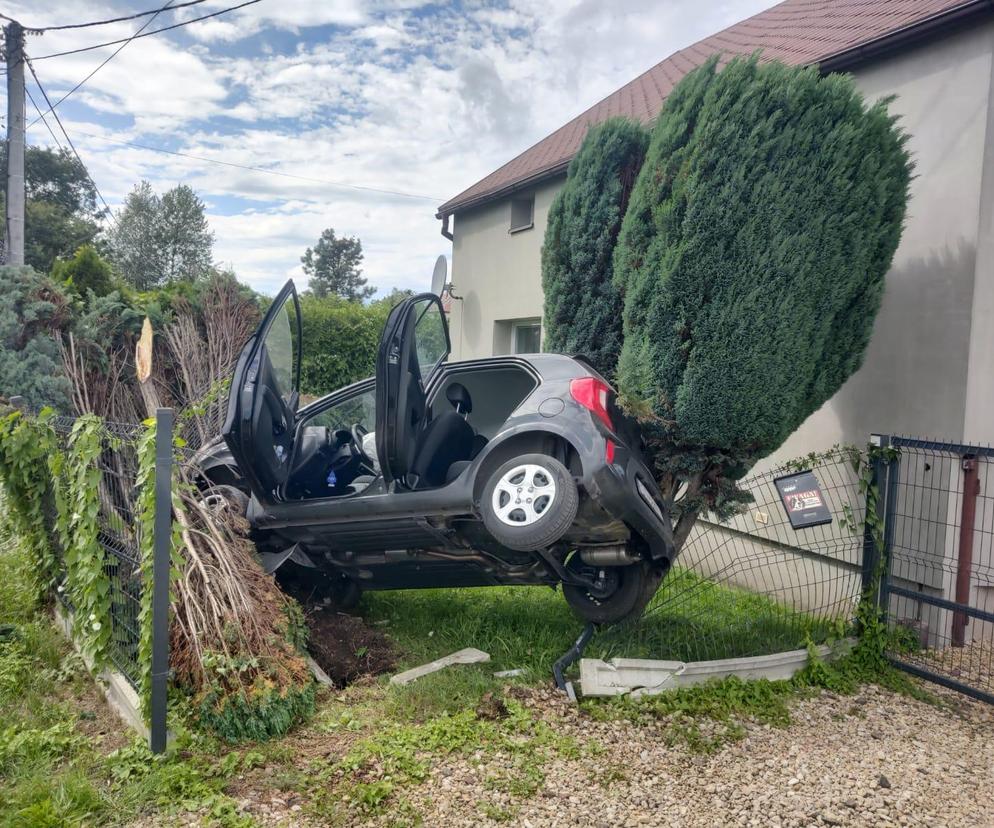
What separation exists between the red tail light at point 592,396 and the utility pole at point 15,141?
403 inches

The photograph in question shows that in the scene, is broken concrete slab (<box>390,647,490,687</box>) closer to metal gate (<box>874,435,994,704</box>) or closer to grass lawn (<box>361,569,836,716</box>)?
grass lawn (<box>361,569,836,716</box>)

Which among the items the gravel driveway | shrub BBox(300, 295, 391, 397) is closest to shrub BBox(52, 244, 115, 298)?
shrub BBox(300, 295, 391, 397)

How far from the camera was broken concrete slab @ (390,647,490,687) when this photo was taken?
429cm

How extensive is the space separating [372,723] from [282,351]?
7.97 feet

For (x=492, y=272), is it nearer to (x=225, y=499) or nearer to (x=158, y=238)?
(x=225, y=499)

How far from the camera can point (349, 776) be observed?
125 inches

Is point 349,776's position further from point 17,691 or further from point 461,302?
point 461,302

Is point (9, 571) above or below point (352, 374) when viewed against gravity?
below

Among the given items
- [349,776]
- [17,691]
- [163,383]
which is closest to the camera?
[349,776]

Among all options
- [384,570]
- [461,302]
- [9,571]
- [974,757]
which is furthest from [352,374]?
[974,757]

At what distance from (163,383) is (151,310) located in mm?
1071

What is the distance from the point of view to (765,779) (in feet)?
10.9

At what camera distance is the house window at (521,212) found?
10539 millimetres

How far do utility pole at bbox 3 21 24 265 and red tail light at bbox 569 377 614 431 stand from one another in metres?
10.2
